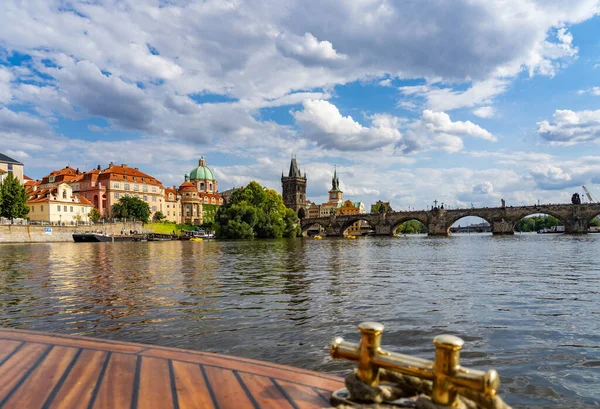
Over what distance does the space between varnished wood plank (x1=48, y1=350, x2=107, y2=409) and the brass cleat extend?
2119 millimetres

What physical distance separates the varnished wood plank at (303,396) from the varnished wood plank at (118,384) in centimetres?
129

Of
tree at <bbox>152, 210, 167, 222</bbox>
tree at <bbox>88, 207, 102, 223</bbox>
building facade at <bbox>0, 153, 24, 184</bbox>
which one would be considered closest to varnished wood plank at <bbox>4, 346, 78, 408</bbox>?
building facade at <bbox>0, 153, 24, 184</bbox>

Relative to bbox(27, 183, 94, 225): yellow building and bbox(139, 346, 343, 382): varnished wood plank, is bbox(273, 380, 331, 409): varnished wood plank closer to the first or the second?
bbox(139, 346, 343, 382): varnished wood plank

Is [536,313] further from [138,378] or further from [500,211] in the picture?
[500,211]

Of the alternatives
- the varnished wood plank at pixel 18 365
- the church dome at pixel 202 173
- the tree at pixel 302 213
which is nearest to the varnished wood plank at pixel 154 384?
the varnished wood plank at pixel 18 365

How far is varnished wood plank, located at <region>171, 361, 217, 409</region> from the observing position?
11.2 ft

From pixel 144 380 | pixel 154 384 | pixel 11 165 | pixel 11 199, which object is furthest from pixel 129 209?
pixel 154 384

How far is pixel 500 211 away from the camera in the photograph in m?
95.3

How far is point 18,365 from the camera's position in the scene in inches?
174

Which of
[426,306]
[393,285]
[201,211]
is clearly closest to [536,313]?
[426,306]

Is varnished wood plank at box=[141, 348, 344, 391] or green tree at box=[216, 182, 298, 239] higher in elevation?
green tree at box=[216, 182, 298, 239]

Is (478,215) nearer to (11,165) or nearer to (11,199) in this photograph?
(11,199)

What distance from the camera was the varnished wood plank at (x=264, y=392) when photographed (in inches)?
135

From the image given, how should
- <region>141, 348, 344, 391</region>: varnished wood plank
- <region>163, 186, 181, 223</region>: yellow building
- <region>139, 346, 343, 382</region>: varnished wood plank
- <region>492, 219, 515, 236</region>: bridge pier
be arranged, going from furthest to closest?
1. <region>163, 186, 181, 223</region>: yellow building
2. <region>492, 219, 515, 236</region>: bridge pier
3. <region>139, 346, 343, 382</region>: varnished wood plank
4. <region>141, 348, 344, 391</region>: varnished wood plank
